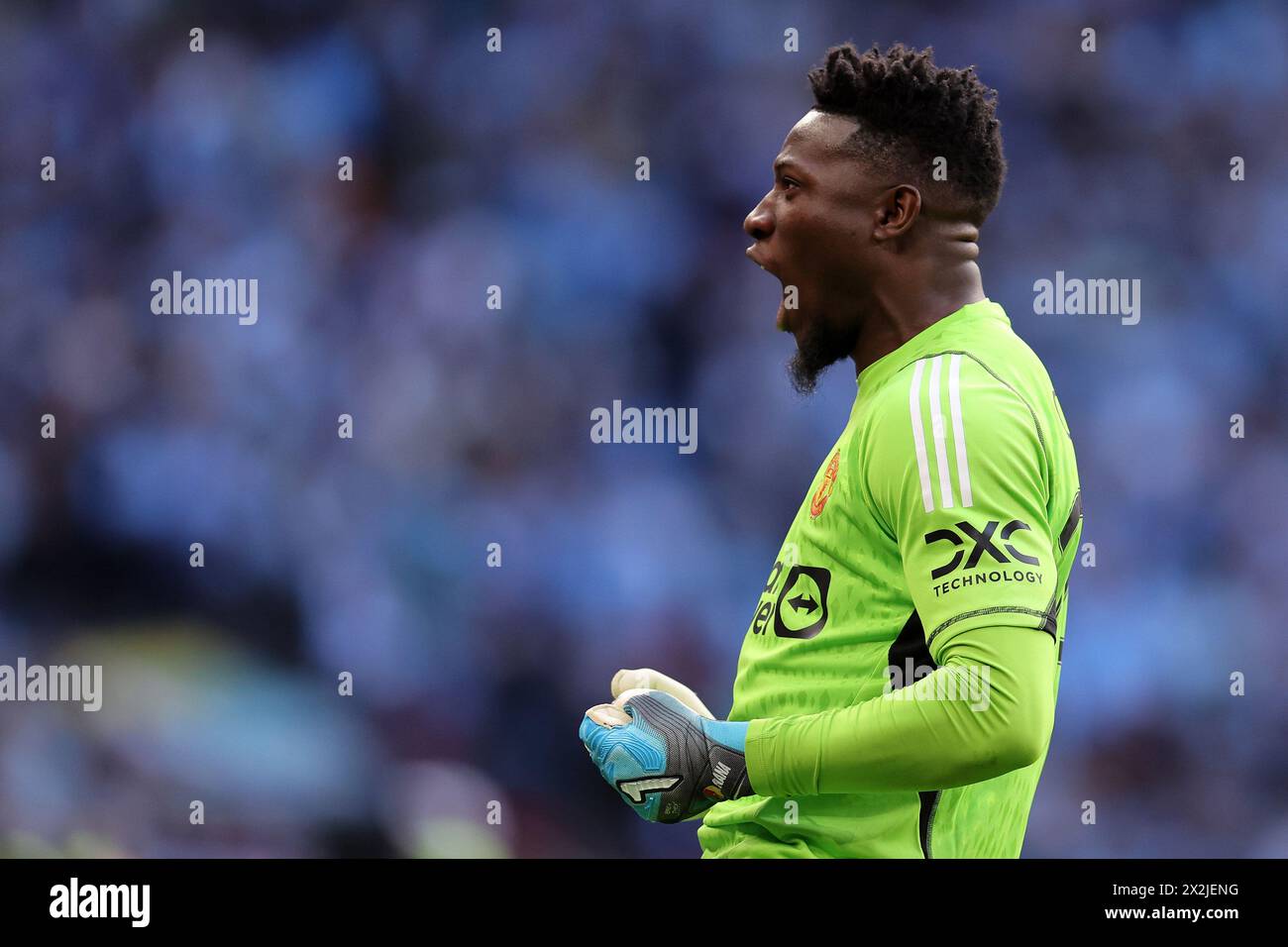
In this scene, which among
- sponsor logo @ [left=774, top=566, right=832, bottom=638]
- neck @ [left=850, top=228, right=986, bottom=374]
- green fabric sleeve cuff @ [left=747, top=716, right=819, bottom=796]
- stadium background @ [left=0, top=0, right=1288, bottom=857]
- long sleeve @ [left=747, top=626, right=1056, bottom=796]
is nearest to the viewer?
long sleeve @ [left=747, top=626, right=1056, bottom=796]

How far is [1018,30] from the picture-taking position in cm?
596

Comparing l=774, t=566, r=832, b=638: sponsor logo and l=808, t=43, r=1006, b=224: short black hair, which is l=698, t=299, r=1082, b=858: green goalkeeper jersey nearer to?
l=774, t=566, r=832, b=638: sponsor logo

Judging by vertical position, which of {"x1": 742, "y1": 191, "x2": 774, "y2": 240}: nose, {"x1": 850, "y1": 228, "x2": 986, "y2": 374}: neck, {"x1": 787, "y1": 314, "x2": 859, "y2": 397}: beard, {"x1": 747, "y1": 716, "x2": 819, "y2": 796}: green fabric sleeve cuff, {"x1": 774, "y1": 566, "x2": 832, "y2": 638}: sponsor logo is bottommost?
{"x1": 747, "y1": 716, "x2": 819, "y2": 796}: green fabric sleeve cuff

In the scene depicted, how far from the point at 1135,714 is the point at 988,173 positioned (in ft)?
13.4

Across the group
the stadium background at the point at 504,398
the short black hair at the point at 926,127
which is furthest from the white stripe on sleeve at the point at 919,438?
the stadium background at the point at 504,398

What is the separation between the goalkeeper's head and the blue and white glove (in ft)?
2.33

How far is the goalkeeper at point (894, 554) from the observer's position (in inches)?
68.5

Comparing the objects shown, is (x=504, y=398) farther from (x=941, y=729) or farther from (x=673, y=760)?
(x=941, y=729)

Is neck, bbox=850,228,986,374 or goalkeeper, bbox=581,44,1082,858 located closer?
goalkeeper, bbox=581,44,1082,858

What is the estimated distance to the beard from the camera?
224cm

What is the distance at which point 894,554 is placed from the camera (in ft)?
6.31

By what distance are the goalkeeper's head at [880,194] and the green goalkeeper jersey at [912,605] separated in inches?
4.1

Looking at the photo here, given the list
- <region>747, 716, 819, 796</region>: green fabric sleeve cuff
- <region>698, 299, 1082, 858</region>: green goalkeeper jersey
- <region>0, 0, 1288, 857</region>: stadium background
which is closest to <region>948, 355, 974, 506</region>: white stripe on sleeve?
<region>698, 299, 1082, 858</region>: green goalkeeper jersey

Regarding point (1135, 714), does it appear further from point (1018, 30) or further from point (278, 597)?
point (278, 597)
